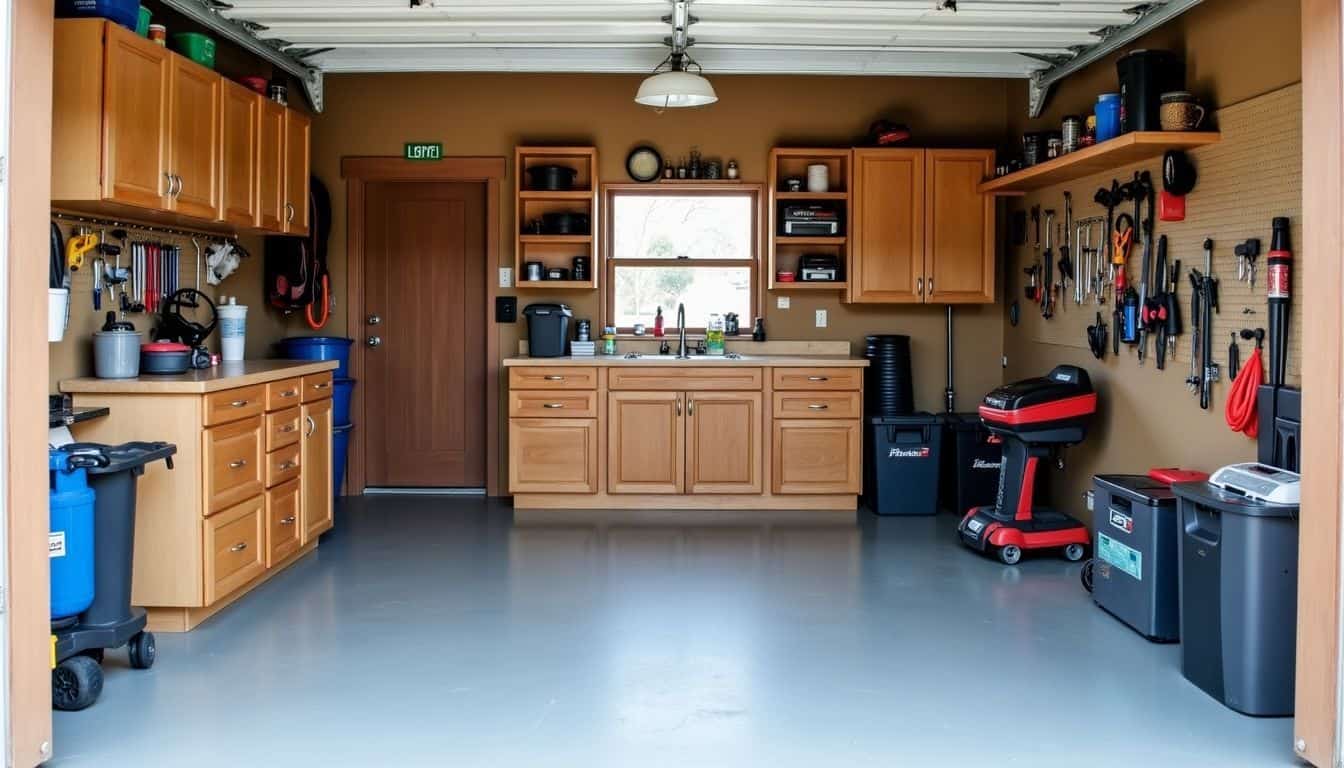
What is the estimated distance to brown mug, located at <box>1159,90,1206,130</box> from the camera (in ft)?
15.5

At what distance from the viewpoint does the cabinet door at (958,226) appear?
6.98 m

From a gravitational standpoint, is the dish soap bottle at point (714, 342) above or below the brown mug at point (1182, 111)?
below

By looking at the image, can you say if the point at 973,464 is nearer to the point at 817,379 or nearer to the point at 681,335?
the point at 817,379

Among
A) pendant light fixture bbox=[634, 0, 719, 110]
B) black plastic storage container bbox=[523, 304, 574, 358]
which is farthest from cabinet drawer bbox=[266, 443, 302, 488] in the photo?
pendant light fixture bbox=[634, 0, 719, 110]

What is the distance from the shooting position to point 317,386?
5.70 m

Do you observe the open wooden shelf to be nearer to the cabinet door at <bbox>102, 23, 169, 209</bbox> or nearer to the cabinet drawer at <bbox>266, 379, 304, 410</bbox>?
the cabinet drawer at <bbox>266, 379, 304, 410</bbox>


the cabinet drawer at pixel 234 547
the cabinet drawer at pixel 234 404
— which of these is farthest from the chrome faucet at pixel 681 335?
the cabinet drawer at pixel 234 547

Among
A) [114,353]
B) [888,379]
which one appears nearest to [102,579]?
[114,353]

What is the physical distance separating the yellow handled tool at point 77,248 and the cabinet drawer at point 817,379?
142 inches

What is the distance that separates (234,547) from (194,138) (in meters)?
1.68

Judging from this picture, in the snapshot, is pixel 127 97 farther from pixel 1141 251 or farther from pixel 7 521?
pixel 1141 251

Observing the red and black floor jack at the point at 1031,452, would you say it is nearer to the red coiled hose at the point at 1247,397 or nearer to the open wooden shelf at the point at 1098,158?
the open wooden shelf at the point at 1098,158

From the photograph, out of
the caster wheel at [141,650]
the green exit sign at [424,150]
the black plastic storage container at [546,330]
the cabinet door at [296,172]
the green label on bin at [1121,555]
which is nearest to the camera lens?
the caster wheel at [141,650]

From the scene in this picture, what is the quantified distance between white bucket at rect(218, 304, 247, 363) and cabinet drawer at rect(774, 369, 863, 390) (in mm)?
2868
